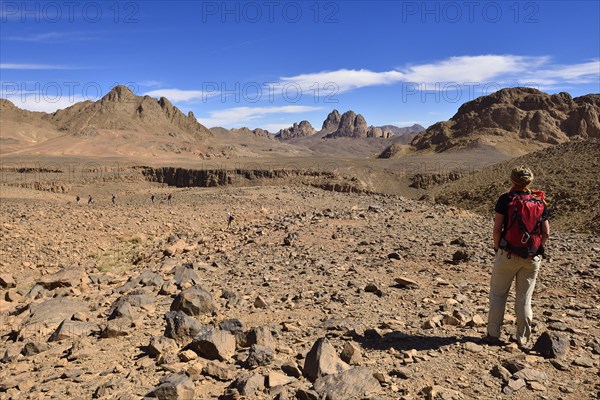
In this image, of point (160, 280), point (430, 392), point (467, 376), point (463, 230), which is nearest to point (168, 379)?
point (430, 392)

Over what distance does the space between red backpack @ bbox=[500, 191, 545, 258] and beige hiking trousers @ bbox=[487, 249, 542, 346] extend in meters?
0.13

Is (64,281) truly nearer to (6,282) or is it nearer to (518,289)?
(6,282)

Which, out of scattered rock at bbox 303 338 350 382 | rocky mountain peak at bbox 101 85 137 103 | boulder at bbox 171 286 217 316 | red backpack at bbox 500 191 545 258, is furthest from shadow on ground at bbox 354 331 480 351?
rocky mountain peak at bbox 101 85 137 103

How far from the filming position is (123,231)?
49.8ft

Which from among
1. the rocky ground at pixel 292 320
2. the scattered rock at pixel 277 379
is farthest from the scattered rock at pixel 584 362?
the scattered rock at pixel 277 379

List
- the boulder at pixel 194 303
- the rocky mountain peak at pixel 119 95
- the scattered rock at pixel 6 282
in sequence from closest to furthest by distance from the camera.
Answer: the boulder at pixel 194 303, the scattered rock at pixel 6 282, the rocky mountain peak at pixel 119 95

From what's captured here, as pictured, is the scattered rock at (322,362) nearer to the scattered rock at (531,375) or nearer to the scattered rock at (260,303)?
the scattered rock at (531,375)

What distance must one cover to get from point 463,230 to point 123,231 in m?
10.9

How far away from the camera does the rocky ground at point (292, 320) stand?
4215 mm

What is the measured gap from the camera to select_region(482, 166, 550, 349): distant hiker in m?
4.79

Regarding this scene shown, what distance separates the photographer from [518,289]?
5000 millimetres

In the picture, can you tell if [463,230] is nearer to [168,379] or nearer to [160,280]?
[160,280]

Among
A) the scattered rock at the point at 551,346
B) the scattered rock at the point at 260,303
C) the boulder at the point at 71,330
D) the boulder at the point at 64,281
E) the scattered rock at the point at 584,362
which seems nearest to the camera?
the scattered rock at the point at 584,362

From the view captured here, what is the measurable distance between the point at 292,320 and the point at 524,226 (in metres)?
3.01
